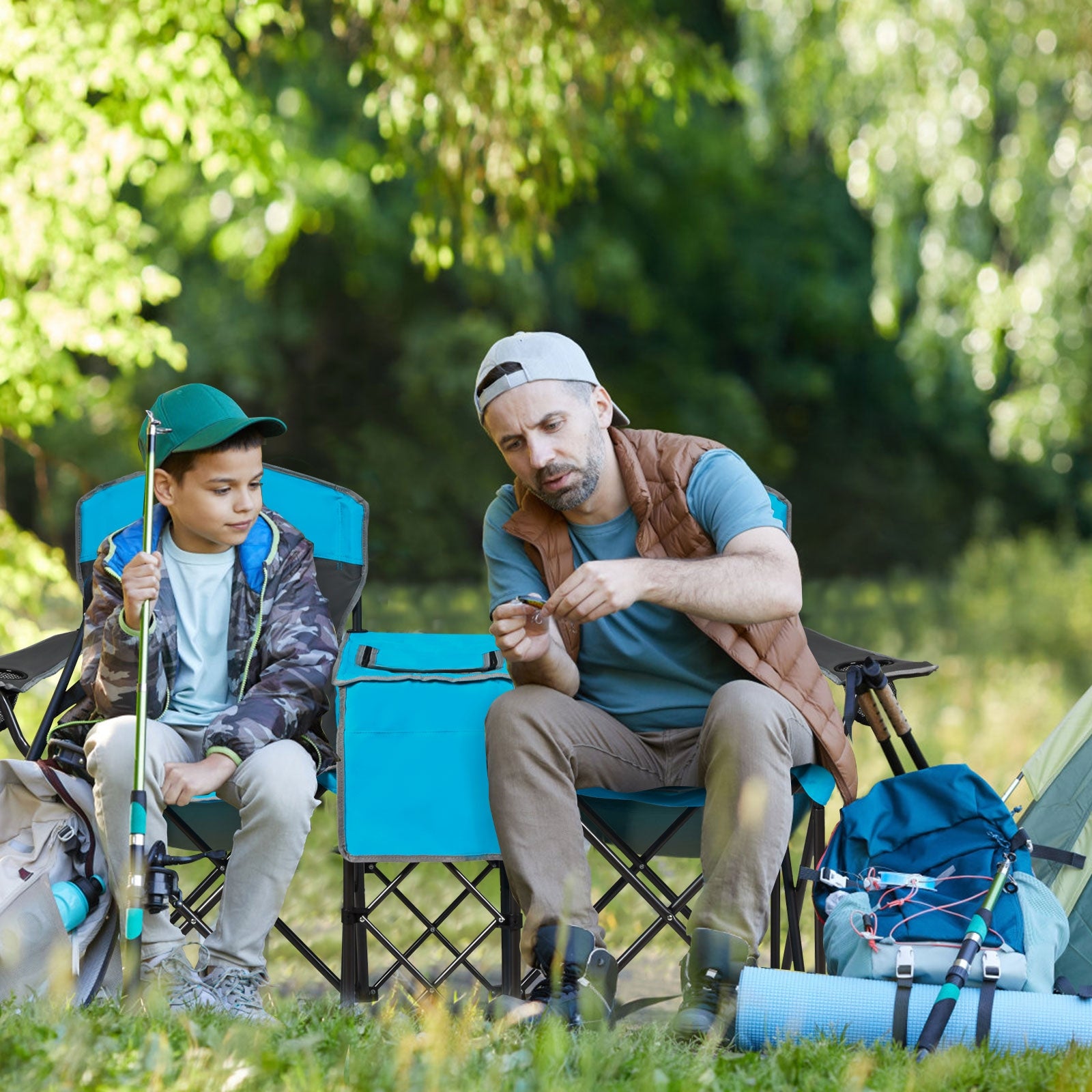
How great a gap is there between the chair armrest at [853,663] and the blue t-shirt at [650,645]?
0.23m

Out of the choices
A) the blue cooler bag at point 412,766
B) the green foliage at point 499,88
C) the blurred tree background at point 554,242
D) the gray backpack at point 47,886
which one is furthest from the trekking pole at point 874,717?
the blurred tree background at point 554,242

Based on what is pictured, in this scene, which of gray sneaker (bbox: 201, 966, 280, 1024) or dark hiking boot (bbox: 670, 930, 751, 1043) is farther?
gray sneaker (bbox: 201, 966, 280, 1024)

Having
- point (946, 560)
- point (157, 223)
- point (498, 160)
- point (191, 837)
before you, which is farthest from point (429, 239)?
point (946, 560)

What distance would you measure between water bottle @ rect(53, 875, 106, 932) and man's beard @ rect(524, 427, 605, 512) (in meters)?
1.00

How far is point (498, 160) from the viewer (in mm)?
4688

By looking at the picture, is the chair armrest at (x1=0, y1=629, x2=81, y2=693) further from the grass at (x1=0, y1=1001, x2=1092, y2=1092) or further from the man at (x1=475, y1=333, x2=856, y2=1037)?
the man at (x1=475, y1=333, x2=856, y2=1037)

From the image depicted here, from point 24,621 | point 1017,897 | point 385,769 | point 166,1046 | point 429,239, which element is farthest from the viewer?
point 429,239

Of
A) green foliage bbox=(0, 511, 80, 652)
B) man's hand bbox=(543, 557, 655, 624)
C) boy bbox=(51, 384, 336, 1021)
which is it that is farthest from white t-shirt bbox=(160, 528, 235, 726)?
green foliage bbox=(0, 511, 80, 652)

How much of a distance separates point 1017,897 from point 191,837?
1421mm

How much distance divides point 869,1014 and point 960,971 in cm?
15

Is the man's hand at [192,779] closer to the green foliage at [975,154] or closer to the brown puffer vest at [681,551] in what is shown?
the brown puffer vest at [681,551]

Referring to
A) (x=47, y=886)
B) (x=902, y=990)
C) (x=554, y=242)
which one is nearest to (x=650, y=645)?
(x=902, y=990)

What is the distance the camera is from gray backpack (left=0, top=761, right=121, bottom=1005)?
240cm

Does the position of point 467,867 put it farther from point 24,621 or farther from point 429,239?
point 429,239
